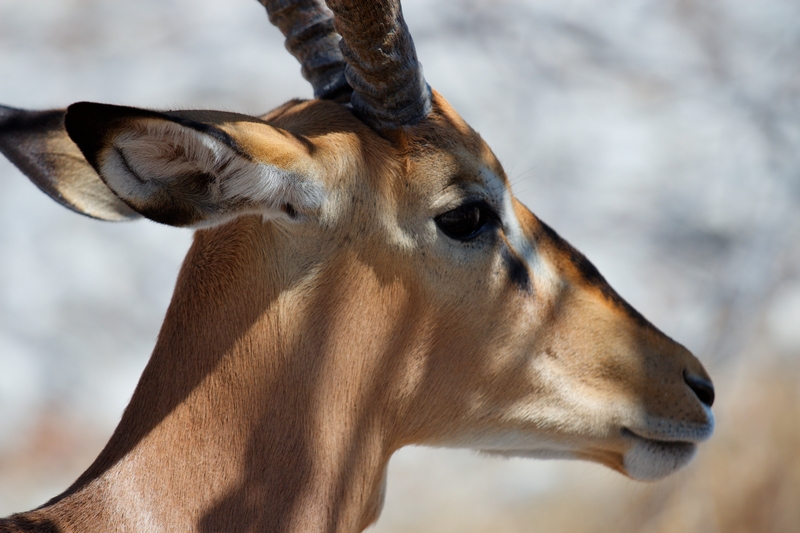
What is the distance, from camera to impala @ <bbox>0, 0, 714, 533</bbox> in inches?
89.7

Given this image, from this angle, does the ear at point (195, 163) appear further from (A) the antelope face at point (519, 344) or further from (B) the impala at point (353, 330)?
(A) the antelope face at point (519, 344)

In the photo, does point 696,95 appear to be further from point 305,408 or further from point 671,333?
point 305,408

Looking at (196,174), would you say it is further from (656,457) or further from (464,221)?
(656,457)

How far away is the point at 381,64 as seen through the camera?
2.46 meters

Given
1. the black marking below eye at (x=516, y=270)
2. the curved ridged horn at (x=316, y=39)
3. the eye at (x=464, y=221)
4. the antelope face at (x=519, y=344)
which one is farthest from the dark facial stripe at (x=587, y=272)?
the curved ridged horn at (x=316, y=39)

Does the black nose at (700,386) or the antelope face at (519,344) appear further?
Answer: the black nose at (700,386)

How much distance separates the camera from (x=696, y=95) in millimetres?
7086

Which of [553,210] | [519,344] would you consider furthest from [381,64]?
[553,210]

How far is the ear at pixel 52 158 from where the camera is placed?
294 centimetres

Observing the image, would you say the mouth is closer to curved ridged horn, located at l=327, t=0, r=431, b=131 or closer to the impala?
the impala

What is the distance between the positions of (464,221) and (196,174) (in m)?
0.86

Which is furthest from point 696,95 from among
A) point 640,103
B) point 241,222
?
point 241,222

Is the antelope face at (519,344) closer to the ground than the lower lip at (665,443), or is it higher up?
higher up

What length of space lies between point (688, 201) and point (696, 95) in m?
1.08
